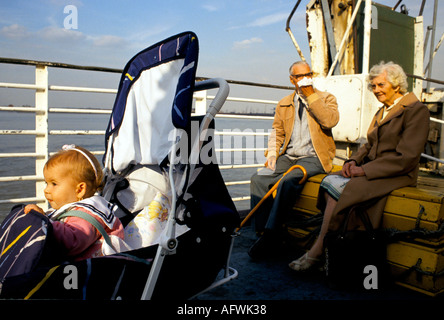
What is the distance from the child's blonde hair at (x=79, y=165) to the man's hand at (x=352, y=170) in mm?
1631

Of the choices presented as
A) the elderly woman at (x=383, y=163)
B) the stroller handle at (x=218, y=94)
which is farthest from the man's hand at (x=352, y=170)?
the stroller handle at (x=218, y=94)

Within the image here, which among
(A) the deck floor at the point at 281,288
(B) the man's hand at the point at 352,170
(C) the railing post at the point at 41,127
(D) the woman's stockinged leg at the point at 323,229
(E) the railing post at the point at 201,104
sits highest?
(E) the railing post at the point at 201,104

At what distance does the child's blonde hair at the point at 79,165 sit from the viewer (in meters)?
1.70

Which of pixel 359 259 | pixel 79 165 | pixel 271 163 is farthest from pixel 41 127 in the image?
pixel 359 259

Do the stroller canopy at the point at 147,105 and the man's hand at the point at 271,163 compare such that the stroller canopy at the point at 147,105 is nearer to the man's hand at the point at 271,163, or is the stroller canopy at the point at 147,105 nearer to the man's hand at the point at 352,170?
the man's hand at the point at 352,170

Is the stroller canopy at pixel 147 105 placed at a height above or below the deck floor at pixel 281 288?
above

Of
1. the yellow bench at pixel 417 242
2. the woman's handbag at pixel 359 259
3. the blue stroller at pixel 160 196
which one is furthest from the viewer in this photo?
the woman's handbag at pixel 359 259

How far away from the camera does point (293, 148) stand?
322 centimetres

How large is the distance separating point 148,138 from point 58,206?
1.94 feet

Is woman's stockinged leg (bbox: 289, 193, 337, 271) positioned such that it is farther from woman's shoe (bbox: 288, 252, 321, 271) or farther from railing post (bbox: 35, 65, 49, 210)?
railing post (bbox: 35, 65, 49, 210)

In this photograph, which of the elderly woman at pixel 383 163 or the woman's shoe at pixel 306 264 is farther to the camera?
the woman's shoe at pixel 306 264

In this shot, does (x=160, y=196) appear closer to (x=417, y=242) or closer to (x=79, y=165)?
(x=79, y=165)

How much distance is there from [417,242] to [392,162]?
0.50 meters
